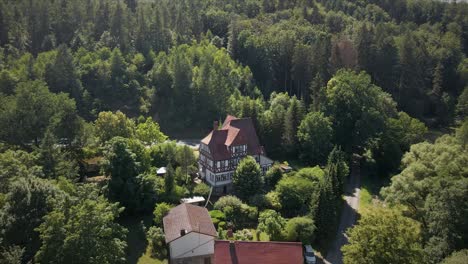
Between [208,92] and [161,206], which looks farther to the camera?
[208,92]

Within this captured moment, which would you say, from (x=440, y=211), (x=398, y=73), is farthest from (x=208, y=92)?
(x=440, y=211)

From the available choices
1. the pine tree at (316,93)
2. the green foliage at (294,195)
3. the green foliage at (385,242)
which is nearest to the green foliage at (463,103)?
the pine tree at (316,93)

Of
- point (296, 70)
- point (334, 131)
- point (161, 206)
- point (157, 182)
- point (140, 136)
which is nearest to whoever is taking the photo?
point (161, 206)

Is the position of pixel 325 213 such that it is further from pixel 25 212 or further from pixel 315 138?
pixel 25 212

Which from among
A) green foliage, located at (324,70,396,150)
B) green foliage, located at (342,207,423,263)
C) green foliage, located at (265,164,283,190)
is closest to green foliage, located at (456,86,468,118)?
green foliage, located at (324,70,396,150)

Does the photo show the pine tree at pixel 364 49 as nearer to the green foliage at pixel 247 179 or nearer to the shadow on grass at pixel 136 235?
the green foliage at pixel 247 179

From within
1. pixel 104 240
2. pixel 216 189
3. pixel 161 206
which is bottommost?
pixel 216 189

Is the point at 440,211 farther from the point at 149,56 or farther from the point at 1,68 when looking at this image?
the point at 1,68
